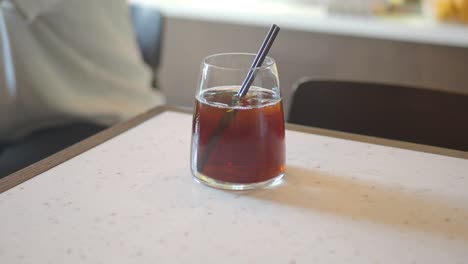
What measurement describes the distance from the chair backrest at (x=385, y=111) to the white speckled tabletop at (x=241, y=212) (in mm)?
224

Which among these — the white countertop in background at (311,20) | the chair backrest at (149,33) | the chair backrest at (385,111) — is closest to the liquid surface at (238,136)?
the chair backrest at (385,111)

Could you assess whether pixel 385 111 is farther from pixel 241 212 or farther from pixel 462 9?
pixel 462 9

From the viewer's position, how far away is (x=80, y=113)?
4.34 feet

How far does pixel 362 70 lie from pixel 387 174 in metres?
1.36

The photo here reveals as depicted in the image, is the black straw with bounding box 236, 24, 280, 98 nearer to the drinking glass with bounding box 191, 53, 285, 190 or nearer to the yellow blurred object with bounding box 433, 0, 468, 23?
the drinking glass with bounding box 191, 53, 285, 190

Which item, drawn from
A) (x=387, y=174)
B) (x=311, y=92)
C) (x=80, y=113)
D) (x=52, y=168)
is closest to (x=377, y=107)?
(x=311, y=92)

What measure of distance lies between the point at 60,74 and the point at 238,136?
84 cm

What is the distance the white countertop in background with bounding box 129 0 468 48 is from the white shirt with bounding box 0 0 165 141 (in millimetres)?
684

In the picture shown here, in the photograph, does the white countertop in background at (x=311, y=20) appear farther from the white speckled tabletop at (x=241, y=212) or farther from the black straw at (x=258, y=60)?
the black straw at (x=258, y=60)

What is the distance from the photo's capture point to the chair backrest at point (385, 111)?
932 mm

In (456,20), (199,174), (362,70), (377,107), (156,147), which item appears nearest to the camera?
(199,174)

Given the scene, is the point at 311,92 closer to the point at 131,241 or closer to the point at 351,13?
the point at 131,241

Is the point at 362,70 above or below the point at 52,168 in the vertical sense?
below

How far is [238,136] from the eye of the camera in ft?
2.01
